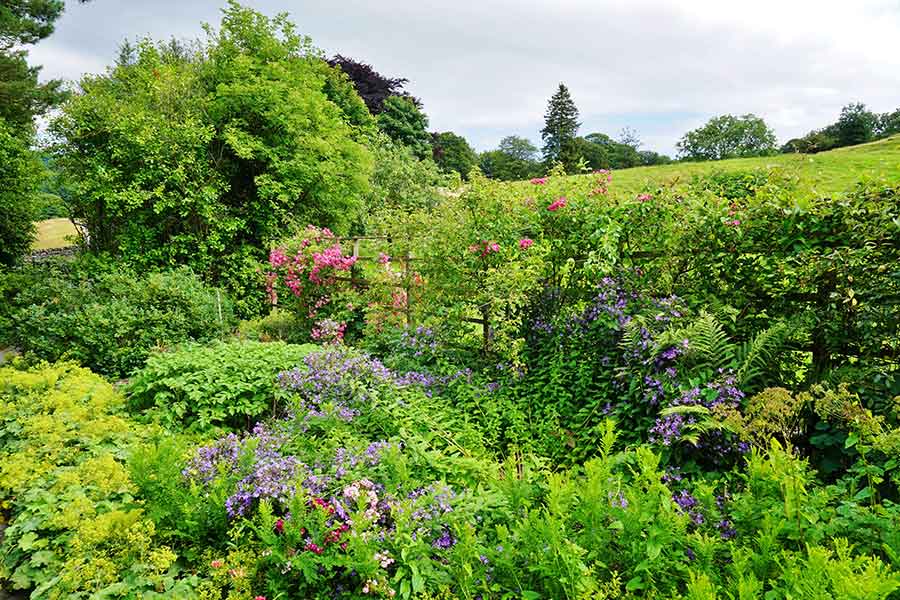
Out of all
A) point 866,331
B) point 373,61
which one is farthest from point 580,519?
point 373,61

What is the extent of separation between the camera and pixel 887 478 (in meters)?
2.54

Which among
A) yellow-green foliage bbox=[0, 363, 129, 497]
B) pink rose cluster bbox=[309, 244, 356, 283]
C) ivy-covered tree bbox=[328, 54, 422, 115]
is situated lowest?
yellow-green foliage bbox=[0, 363, 129, 497]

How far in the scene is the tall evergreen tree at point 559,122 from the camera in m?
46.7

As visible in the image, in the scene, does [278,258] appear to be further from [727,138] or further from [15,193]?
[727,138]

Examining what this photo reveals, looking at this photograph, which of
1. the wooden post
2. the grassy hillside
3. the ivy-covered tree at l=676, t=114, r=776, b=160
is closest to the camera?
the grassy hillside

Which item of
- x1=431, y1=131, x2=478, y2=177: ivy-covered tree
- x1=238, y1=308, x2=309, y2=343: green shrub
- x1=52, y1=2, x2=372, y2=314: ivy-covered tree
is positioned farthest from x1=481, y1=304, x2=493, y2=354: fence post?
x1=431, y1=131, x2=478, y2=177: ivy-covered tree

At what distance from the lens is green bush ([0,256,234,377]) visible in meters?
5.94

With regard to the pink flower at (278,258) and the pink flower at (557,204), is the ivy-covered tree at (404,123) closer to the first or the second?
the pink flower at (278,258)

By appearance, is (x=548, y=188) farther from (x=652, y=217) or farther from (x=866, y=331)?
(x=866, y=331)

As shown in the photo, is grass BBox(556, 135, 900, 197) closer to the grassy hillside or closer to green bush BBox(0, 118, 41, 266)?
the grassy hillside

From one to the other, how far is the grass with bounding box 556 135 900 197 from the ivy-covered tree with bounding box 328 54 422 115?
14.0 m

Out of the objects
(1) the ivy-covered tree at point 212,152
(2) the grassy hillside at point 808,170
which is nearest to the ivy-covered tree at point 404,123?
(2) the grassy hillside at point 808,170

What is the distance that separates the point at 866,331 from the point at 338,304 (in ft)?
18.6

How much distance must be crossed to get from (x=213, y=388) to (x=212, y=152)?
725cm
